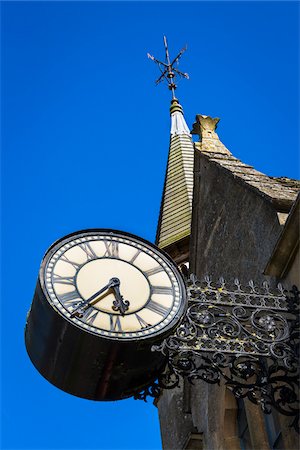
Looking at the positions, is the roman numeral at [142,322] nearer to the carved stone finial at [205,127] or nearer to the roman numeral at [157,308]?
the roman numeral at [157,308]

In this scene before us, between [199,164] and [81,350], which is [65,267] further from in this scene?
[199,164]

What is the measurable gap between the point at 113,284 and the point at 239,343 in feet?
3.42

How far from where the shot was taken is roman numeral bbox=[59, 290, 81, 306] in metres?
5.98

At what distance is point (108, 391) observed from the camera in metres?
6.13

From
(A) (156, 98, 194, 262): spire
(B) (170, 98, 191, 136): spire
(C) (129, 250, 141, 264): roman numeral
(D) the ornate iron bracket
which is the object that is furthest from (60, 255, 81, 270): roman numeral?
(B) (170, 98, 191, 136): spire

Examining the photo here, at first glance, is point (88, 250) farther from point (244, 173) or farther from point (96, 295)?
point (244, 173)

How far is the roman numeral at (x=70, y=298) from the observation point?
235 inches

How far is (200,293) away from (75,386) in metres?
1.21

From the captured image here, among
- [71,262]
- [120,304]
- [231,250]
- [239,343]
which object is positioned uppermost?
[231,250]

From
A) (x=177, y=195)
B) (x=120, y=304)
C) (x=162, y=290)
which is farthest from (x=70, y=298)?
(x=177, y=195)

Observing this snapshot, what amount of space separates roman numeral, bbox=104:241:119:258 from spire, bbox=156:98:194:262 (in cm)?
688

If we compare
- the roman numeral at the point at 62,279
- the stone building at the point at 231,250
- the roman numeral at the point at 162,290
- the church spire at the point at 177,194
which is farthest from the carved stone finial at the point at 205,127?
the roman numeral at the point at 62,279

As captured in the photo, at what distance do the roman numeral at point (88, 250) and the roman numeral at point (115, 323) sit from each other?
662mm

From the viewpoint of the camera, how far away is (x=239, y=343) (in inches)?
241
